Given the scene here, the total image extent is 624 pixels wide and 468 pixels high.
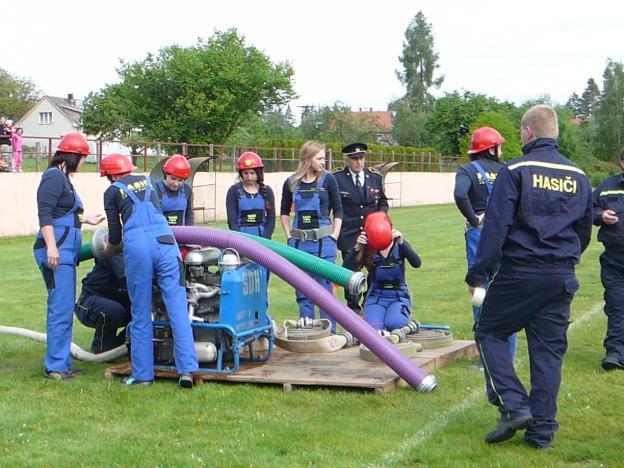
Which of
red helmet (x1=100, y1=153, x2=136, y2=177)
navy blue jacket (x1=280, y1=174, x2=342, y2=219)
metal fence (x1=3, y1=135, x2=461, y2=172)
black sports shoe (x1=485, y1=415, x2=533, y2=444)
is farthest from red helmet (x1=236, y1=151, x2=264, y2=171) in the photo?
metal fence (x1=3, y1=135, x2=461, y2=172)

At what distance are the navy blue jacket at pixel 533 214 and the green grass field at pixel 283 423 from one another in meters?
1.22

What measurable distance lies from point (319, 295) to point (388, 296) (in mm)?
1430

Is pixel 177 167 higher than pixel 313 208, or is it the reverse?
pixel 177 167

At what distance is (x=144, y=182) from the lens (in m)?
7.86

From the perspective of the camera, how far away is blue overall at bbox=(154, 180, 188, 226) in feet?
31.7

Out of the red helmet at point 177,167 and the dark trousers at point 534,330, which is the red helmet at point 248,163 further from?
the dark trousers at point 534,330

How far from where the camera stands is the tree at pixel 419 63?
9644 cm

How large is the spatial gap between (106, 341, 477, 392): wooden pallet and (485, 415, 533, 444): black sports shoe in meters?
1.53

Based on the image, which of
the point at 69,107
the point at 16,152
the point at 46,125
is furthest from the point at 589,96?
the point at 16,152

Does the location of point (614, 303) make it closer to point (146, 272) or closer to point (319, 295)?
point (319, 295)

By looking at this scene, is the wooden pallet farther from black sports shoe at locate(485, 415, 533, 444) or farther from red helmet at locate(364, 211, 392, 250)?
black sports shoe at locate(485, 415, 533, 444)

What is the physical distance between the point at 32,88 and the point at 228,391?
89370 millimetres

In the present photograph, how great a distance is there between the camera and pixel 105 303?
8.69 m

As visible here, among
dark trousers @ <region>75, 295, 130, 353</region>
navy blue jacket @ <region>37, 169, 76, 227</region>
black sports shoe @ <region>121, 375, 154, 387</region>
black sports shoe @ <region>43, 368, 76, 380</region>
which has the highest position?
navy blue jacket @ <region>37, 169, 76, 227</region>
